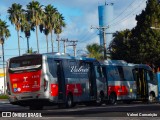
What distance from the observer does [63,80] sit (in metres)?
31.6

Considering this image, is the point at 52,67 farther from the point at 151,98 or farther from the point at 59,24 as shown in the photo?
the point at 59,24

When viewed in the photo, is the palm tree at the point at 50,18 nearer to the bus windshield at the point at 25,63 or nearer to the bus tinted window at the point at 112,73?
the bus tinted window at the point at 112,73

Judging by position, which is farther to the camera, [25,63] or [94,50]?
[94,50]

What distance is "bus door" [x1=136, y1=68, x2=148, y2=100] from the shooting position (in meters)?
42.1

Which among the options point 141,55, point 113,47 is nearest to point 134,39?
point 141,55

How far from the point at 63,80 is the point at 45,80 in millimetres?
2059

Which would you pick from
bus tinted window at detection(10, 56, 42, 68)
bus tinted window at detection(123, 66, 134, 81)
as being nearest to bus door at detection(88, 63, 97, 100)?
bus tinted window at detection(123, 66, 134, 81)

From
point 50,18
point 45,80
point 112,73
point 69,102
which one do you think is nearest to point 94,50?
point 50,18

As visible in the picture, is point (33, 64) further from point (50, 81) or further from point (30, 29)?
point (30, 29)

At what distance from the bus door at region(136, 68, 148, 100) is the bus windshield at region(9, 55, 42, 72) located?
14.1 meters

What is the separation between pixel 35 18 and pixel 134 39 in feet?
79.2

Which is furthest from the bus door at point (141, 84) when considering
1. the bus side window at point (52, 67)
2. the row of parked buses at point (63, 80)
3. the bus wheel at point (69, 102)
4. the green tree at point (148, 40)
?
the green tree at point (148, 40)

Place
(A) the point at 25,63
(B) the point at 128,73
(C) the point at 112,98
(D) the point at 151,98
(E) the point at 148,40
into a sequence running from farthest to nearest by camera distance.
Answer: (E) the point at 148,40
(D) the point at 151,98
(B) the point at 128,73
(C) the point at 112,98
(A) the point at 25,63

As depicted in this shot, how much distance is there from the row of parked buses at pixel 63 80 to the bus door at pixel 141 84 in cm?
165
